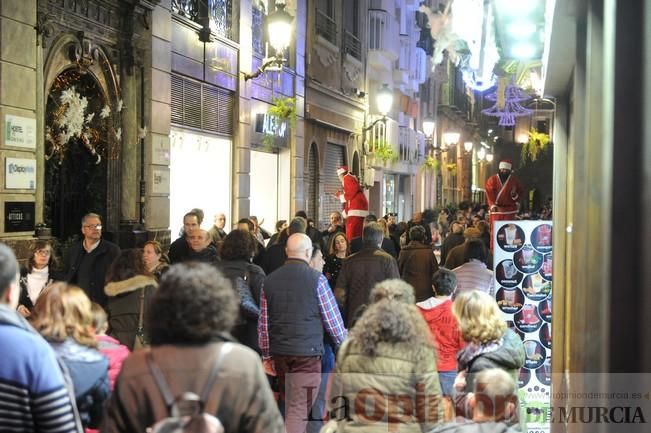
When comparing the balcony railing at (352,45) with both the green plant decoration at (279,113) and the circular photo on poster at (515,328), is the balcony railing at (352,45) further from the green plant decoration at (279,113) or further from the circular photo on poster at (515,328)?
the circular photo on poster at (515,328)

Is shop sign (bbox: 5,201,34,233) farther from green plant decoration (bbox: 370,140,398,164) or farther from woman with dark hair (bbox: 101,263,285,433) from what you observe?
green plant decoration (bbox: 370,140,398,164)

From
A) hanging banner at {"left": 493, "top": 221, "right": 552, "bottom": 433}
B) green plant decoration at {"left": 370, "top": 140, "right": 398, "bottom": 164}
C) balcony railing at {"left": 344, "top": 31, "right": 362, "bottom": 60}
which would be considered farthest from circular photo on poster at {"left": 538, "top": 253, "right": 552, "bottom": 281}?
green plant decoration at {"left": 370, "top": 140, "right": 398, "bottom": 164}

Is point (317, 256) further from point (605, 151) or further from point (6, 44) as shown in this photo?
point (605, 151)

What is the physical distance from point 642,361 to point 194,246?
7292 mm

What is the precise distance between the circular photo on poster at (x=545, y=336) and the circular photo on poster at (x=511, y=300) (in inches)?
11.4

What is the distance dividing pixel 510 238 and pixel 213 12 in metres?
10.1

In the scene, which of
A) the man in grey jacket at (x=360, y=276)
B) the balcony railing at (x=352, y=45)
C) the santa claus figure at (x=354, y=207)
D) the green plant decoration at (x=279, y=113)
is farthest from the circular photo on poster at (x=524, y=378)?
the balcony railing at (x=352, y=45)

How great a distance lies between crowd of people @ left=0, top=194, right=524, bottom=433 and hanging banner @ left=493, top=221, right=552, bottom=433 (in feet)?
5.08

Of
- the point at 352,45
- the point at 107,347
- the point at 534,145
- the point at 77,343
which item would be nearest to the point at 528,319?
the point at 107,347

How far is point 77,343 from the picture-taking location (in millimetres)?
4664

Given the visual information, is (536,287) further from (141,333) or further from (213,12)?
(213,12)

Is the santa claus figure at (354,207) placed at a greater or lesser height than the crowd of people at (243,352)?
greater

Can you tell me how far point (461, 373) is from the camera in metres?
5.70

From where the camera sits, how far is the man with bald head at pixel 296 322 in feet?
24.8
